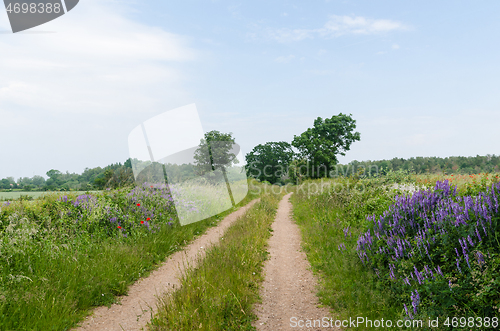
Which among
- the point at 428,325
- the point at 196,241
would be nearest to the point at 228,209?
the point at 196,241

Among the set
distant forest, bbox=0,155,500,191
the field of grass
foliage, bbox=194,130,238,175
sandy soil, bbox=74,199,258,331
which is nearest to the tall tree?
foliage, bbox=194,130,238,175

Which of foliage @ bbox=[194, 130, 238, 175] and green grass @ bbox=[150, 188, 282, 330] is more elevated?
foliage @ bbox=[194, 130, 238, 175]

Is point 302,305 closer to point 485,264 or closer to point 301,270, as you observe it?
point 301,270

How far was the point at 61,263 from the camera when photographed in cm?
551

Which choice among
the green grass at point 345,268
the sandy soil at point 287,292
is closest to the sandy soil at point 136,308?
the sandy soil at point 287,292

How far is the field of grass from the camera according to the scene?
3188 millimetres

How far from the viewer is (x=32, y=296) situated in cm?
430

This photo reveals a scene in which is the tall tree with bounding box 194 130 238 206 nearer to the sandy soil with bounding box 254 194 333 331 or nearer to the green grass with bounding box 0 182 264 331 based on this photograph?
the green grass with bounding box 0 182 264 331

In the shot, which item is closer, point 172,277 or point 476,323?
point 476,323

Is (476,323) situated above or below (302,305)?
above

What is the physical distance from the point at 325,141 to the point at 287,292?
45922 mm

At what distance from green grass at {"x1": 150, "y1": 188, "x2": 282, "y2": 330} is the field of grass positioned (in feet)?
4.60

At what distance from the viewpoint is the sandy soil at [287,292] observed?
171 inches

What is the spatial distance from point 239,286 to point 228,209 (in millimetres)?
10931
